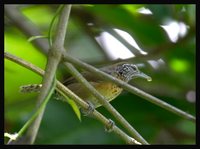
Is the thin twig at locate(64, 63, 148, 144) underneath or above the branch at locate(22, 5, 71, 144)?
underneath

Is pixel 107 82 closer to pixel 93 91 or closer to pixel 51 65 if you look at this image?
pixel 93 91

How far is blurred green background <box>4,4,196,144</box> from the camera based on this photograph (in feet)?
12.0

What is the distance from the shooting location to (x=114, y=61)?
3.96 metres

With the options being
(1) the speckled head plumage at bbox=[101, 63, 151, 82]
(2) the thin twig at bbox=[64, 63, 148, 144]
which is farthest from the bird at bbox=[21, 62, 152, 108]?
(2) the thin twig at bbox=[64, 63, 148, 144]

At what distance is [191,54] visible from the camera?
12.6 ft

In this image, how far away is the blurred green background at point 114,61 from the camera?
364 cm

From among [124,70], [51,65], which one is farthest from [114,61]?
[51,65]

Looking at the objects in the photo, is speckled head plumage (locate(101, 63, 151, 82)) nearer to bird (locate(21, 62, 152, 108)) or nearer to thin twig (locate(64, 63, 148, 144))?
bird (locate(21, 62, 152, 108))

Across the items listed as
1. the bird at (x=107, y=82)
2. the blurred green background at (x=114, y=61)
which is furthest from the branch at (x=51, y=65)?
the blurred green background at (x=114, y=61)

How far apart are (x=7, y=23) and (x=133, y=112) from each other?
112 cm

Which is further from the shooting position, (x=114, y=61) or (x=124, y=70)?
(x=124, y=70)

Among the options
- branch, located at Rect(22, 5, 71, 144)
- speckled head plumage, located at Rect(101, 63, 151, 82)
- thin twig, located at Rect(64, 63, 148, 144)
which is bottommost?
speckled head plumage, located at Rect(101, 63, 151, 82)
